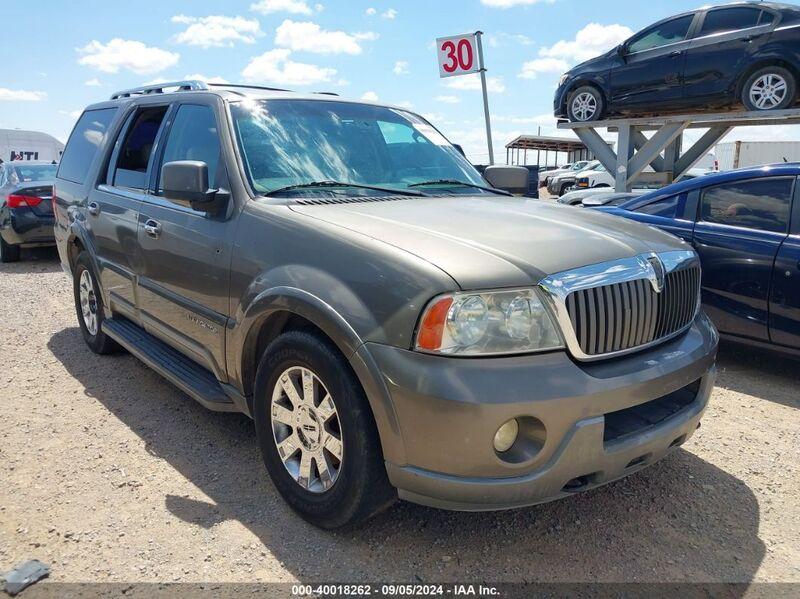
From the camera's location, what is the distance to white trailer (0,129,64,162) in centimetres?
2803

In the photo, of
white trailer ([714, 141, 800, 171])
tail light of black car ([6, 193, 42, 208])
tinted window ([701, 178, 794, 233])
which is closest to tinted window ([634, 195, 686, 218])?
tinted window ([701, 178, 794, 233])

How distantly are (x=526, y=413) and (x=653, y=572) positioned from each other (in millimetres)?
955

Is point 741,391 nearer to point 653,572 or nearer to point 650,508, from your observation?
point 650,508

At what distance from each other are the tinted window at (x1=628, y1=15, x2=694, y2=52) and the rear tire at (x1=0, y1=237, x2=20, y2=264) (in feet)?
34.9

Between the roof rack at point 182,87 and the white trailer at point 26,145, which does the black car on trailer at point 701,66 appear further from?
the white trailer at point 26,145

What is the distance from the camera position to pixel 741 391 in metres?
4.48

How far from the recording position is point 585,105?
1184cm

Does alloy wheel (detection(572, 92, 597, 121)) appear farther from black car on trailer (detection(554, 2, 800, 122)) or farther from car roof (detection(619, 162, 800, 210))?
car roof (detection(619, 162, 800, 210))

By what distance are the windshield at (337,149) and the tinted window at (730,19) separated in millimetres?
7970

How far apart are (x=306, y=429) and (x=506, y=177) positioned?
233cm

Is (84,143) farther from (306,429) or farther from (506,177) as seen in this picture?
(306,429)

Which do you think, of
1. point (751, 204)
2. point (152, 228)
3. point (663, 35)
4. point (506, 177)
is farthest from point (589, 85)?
point (152, 228)

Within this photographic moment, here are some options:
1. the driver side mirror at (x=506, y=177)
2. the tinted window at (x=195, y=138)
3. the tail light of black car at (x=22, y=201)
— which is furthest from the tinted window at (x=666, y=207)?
the tail light of black car at (x=22, y=201)

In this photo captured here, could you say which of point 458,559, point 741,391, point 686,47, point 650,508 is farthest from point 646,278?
point 686,47
